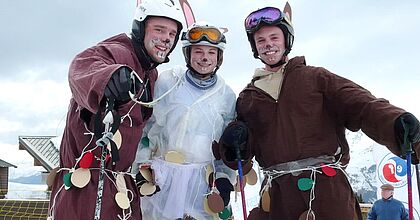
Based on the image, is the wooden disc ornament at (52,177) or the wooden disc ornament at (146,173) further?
the wooden disc ornament at (146,173)

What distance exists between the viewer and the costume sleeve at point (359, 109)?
2.48 meters

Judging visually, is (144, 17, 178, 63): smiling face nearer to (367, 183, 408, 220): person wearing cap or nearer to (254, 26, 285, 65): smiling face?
(254, 26, 285, 65): smiling face

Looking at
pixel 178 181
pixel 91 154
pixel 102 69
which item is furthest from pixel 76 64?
pixel 178 181

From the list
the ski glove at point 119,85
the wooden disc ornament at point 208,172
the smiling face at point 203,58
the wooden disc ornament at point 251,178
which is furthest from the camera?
the wooden disc ornament at point 251,178

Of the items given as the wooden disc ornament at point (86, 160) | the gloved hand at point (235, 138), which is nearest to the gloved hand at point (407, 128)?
the gloved hand at point (235, 138)

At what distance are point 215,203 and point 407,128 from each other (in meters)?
1.12

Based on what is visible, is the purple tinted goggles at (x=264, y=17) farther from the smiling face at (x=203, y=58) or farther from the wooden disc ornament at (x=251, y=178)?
the wooden disc ornament at (x=251, y=178)

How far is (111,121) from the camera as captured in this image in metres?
1.89

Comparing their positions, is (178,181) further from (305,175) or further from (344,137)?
(344,137)

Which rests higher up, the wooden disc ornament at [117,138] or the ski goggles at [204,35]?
the ski goggles at [204,35]

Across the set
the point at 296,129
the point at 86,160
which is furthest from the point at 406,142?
the point at 86,160

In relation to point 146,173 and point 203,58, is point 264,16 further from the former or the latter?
point 146,173

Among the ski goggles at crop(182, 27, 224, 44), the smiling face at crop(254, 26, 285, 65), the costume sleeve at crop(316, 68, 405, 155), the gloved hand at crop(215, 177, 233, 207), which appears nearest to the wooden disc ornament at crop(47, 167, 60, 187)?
the gloved hand at crop(215, 177, 233, 207)

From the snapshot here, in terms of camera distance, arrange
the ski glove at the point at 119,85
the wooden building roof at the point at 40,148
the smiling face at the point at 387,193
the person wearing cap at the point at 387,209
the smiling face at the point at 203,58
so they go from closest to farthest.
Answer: the ski glove at the point at 119,85 → the smiling face at the point at 203,58 → the person wearing cap at the point at 387,209 → the smiling face at the point at 387,193 → the wooden building roof at the point at 40,148
